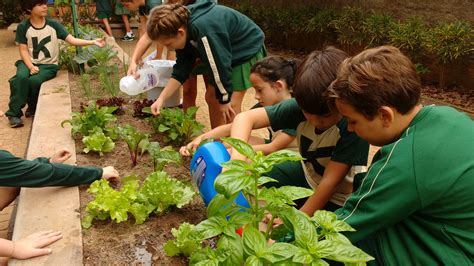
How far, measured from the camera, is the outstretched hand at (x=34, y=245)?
2000 mm

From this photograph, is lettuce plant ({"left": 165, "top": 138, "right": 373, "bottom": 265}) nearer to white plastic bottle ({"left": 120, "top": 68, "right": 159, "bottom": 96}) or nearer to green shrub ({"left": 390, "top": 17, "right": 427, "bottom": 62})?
white plastic bottle ({"left": 120, "top": 68, "right": 159, "bottom": 96})

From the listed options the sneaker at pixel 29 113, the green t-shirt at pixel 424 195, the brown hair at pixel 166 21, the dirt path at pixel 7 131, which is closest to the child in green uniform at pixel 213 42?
the brown hair at pixel 166 21

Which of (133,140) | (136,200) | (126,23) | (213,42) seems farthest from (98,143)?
(126,23)

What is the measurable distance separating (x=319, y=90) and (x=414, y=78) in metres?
0.48

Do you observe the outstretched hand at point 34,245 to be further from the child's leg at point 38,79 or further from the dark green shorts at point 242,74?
the child's leg at point 38,79

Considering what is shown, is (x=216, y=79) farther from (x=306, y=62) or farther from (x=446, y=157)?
(x=446, y=157)

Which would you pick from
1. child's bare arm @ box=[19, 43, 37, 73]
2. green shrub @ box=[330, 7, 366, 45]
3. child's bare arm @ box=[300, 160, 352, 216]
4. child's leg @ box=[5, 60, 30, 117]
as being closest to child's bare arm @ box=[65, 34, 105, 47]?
child's bare arm @ box=[19, 43, 37, 73]

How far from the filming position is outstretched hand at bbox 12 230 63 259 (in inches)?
78.7

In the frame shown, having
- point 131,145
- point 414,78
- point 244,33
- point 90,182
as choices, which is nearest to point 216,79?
point 244,33

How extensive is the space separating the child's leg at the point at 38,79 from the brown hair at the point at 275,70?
3056 mm

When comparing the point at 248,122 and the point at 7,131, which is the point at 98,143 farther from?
the point at 7,131

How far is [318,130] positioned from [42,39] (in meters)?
3.97

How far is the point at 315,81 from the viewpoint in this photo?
2010 mm

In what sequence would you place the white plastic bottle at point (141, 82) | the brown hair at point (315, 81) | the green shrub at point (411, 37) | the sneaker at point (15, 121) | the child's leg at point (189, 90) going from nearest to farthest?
the brown hair at point (315, 81) → the white plastic bottle at point (141, 82) → the child's leg at point (189, 90) → the sneaker at point (15, 121) → the green shrub at point (411, 37)
